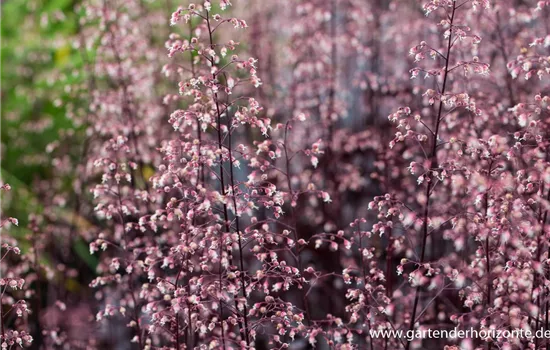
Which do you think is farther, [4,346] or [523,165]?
[523,165]

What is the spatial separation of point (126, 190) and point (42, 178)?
2865 mm

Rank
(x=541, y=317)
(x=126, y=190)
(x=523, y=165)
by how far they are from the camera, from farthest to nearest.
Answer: (x=126, y=190), (x=523, y=165), (x=541, y=317)

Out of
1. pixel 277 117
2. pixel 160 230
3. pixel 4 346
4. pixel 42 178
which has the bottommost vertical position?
pixel 4 346

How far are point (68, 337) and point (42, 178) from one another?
283 centimetres

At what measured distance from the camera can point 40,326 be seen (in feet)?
13.8

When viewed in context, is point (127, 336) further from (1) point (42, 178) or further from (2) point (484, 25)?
(2) point (484, 25)

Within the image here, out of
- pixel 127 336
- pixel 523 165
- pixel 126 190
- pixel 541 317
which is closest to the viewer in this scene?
pixel 541 317

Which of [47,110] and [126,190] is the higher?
[47,110]

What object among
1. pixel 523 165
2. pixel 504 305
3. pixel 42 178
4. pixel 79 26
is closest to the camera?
pixel 504 305

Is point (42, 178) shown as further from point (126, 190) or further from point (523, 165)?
point (523, 165)

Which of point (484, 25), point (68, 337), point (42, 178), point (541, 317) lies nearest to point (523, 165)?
point (541, 317)

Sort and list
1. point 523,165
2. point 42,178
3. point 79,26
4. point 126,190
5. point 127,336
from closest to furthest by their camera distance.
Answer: point 523,165 → point 126,190 → point 79,26 → point 127,336 → point 42,178

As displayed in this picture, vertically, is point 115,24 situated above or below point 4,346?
above

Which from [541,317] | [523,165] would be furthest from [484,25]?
[541,317]
